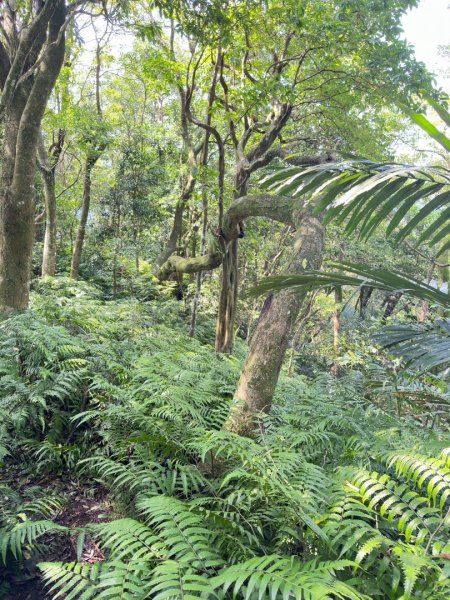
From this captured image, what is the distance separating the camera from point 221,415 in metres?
3.44

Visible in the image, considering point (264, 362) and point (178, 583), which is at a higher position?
point (264, 362)

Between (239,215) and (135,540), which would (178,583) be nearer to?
(135,540)

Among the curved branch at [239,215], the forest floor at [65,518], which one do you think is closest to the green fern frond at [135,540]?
the forest floor at [65,518]

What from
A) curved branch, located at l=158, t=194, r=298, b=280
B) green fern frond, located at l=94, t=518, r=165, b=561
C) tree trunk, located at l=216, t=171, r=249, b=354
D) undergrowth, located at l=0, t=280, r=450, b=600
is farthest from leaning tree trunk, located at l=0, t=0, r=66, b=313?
green fern frond, located at l=94, t=518, r=165, b=561

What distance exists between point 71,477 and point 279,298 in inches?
87.9

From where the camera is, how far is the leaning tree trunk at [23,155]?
4711 millimetres

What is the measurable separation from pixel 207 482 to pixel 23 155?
14.1ft

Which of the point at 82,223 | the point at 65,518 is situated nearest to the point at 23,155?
the point at 65,518

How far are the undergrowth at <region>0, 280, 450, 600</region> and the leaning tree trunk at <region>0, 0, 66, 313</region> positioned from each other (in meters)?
0.71

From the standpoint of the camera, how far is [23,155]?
4.74 m

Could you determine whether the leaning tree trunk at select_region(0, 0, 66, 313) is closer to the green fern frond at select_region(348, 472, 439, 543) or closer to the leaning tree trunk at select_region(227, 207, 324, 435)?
the leaning tree trunk at select_region(227, 207, 324, 435)

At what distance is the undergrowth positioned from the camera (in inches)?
66.4

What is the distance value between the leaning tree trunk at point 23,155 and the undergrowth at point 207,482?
2.33 feet

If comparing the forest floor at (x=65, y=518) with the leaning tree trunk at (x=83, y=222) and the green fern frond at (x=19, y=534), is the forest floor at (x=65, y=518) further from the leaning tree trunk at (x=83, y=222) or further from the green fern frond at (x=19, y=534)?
the leaning tree trunk at (x=83, y=222)
